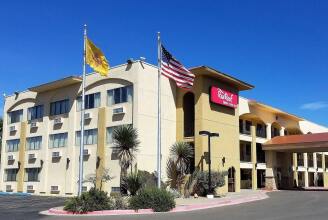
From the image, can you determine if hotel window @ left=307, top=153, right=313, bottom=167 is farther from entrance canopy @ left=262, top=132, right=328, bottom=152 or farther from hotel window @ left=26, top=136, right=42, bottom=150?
hotel window @ left=26, top=136, right=42, bottom=150

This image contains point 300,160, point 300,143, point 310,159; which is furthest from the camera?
point 310,159

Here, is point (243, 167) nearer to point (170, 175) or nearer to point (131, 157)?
point (170, 175)

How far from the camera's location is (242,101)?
46.6 meters

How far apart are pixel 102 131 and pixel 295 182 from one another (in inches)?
1193

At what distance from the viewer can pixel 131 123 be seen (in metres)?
36.8


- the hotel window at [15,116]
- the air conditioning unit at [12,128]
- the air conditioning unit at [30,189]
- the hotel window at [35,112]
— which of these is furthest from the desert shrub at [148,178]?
the air conditioning unit at [12,128]

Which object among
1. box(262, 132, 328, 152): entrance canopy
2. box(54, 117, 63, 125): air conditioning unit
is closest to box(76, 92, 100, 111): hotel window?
box(54, 117, 63, 125): air conditioning unit

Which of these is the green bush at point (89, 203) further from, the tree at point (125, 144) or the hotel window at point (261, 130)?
the hotel window at point (261, 130)

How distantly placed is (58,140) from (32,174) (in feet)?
17.5

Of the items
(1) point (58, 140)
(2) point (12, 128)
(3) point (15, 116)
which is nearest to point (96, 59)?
(1) point (58, 140)

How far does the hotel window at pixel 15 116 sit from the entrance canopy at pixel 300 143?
27.6 meters

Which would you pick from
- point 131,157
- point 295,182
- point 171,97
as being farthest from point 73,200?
point 295,182

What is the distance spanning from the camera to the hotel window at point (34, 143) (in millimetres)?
46188

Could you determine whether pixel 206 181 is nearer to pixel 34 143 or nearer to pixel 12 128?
pixel 34 143
